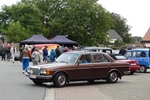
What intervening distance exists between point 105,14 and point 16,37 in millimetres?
20863

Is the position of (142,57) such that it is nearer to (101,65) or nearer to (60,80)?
(101,65)

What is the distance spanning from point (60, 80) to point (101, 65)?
252cm

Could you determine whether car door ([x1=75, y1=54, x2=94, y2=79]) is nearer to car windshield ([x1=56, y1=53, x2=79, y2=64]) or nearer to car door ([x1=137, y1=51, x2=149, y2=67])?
car windshield ([x1=56, y1=53, x2=79, y2=64])

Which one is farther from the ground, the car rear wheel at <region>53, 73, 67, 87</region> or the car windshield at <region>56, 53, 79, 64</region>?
the car windshield at <region>56, 53, 79, 64</region>

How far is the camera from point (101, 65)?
1731 cm

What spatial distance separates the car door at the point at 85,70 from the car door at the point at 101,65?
0.26 m

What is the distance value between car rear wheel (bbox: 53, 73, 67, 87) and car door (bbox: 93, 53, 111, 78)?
6.17 ft

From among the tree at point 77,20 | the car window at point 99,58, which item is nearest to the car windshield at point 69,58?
the car window at point 99,58

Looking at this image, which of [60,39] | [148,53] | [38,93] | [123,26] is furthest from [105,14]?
[38,93]

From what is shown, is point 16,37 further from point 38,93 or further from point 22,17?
point 38,93

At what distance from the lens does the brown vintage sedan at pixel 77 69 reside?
15.5 meters

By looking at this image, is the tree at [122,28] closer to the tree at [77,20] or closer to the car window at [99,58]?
the tree at [77,20]

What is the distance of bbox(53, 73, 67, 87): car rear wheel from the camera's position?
15.5m

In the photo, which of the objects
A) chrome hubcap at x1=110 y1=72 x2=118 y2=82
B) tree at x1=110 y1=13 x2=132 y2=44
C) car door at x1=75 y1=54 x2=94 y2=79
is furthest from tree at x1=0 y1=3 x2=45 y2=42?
car door at x1=75 y1=54 x2=94 y2=79
